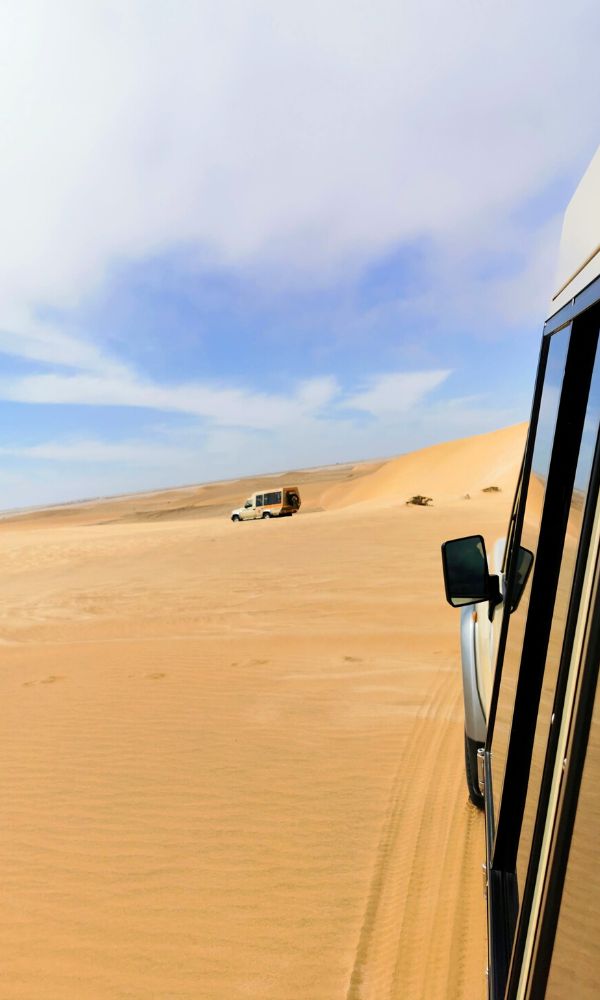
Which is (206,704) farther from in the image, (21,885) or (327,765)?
(21,885)

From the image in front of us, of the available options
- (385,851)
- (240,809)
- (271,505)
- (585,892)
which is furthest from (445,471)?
(585,892)

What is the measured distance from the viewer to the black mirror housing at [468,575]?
2.57 m

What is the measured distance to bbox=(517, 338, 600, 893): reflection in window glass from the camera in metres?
1.32

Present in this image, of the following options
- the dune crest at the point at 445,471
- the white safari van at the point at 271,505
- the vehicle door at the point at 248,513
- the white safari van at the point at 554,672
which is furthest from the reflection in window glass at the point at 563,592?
the dune crest at the point at 445,471

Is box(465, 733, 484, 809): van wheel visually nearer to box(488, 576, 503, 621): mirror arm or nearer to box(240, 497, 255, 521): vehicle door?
box(488, 576, 503, 621): mirror arm

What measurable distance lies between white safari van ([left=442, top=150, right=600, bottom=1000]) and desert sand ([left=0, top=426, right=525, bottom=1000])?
945mm

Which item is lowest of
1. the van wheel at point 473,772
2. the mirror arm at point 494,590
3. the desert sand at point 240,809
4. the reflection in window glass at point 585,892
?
the desert sand at point 240,809

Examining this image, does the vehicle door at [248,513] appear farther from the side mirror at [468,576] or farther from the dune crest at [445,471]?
the side mirror at [468,576]

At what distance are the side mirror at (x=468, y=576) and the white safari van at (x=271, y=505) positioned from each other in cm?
2698

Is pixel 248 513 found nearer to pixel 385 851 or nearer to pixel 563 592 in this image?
pixel 385 851

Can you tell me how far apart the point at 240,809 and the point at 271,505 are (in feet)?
86.5

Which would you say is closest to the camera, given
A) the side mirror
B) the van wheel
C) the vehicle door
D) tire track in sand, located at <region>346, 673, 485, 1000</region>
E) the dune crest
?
tire track in sand, located at <region>346, 673, 485, 1000</region>

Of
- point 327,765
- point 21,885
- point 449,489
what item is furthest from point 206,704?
point 449,489

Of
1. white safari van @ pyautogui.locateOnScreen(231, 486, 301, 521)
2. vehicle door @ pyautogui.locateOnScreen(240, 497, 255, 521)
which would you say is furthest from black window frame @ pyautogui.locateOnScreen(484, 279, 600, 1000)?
vehicle door @ pyautogui.locateOnScreen(240, 497, 255, 521)
